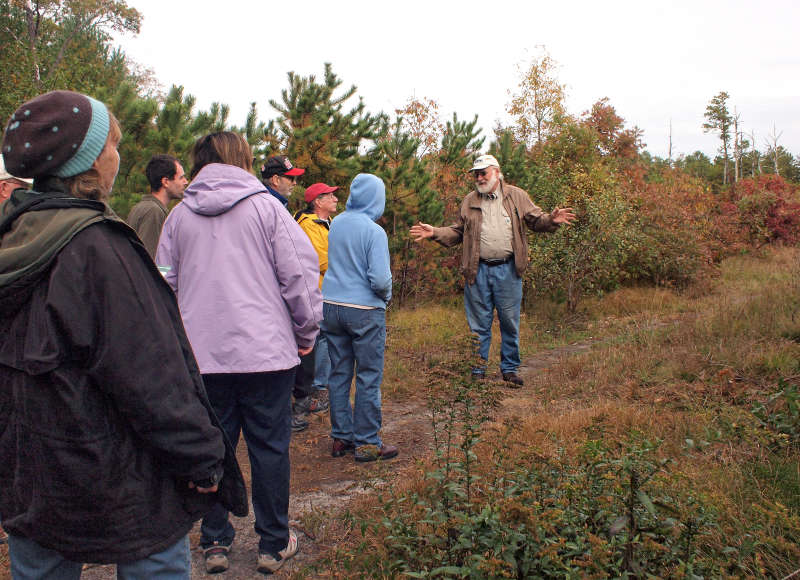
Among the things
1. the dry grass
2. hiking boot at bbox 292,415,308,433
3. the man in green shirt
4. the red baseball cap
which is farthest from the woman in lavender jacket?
the red baseball cap

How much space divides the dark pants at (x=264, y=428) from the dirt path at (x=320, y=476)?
225 millimetres

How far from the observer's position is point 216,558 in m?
2.82

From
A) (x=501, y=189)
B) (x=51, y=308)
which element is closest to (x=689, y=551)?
(x=51, y=308)

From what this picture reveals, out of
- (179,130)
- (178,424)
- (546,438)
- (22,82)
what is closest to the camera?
(178,424)

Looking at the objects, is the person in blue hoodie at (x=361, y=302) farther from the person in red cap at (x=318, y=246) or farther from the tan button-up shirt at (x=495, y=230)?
the tan button-up shirt at (x=495, y=230)

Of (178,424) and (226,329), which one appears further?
(226,329)

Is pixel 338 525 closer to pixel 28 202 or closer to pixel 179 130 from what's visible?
pixel 28 202

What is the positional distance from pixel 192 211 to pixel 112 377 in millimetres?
1419

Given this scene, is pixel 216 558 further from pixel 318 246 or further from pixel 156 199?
pixel 318 246

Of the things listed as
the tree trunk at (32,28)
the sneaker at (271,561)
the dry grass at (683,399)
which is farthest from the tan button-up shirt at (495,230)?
the tree trunk at (32,28)

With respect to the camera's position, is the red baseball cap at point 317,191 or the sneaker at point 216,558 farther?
the red baseball cap at point 317,191

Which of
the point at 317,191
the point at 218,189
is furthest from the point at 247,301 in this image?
the point at 317,191

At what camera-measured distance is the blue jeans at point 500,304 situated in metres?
6.06

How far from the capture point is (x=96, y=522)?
4.73 feet
